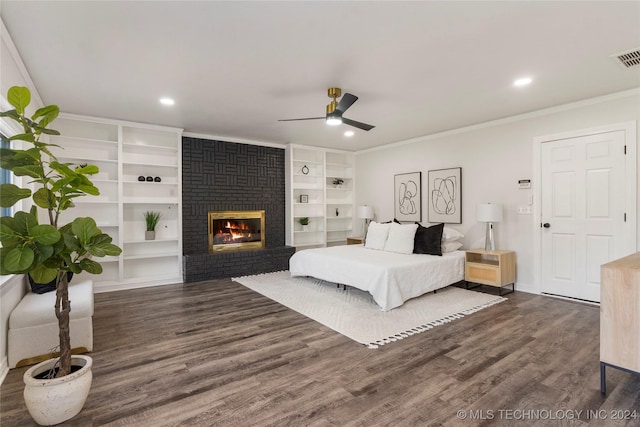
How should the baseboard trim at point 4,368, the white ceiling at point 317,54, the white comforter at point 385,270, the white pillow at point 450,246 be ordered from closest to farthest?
the white ceiling at point 317,54 < the baseboard trim at point 4,368 < the white comforter at point 385,270 < the white pillow at point 450,246

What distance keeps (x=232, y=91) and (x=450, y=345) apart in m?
3.43

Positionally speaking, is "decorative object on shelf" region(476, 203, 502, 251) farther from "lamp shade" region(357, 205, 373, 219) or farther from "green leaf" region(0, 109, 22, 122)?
"green leaf" region(0, 109, 22, 122)

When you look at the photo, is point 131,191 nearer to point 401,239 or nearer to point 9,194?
point 9,194

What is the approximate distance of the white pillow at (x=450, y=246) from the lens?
4765 mm

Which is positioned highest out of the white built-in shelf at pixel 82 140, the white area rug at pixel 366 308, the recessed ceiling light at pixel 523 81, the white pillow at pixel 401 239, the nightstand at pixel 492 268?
the recessed ceiling light at pixel 523 81

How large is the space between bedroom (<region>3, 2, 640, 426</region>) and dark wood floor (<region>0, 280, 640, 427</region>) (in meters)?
1.35

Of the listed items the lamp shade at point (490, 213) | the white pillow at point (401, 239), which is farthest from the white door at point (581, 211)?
the white pillow at point (401, 239)

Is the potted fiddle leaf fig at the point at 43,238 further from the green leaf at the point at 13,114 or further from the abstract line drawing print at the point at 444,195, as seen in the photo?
the abstract line drawing print at the point at 444,195

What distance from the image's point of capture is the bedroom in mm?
3779

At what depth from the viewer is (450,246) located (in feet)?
15.9

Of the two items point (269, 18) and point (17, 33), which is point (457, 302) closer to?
point (269, 18)

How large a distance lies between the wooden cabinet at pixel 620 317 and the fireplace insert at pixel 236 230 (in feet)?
17.1

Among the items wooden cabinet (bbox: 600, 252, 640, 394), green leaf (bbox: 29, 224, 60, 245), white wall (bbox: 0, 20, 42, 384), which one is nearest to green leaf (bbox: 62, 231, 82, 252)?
green leaf (bbox: 29, 224, 60, 245)

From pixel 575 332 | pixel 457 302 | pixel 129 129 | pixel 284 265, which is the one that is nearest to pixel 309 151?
pixel 284 265
